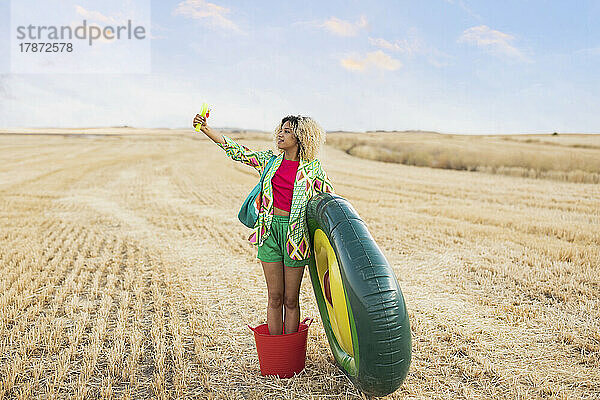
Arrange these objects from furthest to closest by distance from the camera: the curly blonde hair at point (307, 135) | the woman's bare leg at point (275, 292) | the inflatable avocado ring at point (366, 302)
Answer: the woman's bare leg at point (275, 292)
the curly blonde hair at point (307, 135)
the inflatable avocado ring at point (366, 302)

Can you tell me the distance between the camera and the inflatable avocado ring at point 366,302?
3.24m

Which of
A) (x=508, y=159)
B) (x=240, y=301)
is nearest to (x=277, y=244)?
(x=240, y=301)

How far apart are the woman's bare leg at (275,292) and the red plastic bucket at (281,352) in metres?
0.13

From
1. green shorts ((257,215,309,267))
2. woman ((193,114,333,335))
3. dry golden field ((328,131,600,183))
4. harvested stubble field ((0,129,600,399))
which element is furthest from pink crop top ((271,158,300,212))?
dry golden field ((328,131,600,183))

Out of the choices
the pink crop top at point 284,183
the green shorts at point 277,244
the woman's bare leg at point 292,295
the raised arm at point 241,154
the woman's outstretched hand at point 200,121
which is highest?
the woman's outstretched hand at point 200,121

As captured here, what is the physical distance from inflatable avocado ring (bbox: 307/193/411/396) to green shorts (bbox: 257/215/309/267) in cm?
37

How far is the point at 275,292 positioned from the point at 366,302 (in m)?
1.24

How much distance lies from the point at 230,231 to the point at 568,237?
6.88 m

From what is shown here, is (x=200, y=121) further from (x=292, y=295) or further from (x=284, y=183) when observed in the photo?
(x=292, y=295)

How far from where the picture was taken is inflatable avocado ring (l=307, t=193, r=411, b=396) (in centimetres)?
324

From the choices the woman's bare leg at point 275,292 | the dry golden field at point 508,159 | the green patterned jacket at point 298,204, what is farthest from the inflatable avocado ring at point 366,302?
the dry golden field at point 508,159

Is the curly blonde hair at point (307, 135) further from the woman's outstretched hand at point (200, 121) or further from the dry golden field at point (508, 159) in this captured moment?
the dry golden field at point (508, 159)

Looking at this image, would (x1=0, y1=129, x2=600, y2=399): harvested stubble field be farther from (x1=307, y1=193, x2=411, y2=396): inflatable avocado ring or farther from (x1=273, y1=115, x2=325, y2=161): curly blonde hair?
(x1=273, y1=115, x2=325, y2=161): curly blonde hair

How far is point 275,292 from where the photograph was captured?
429 centimetres
